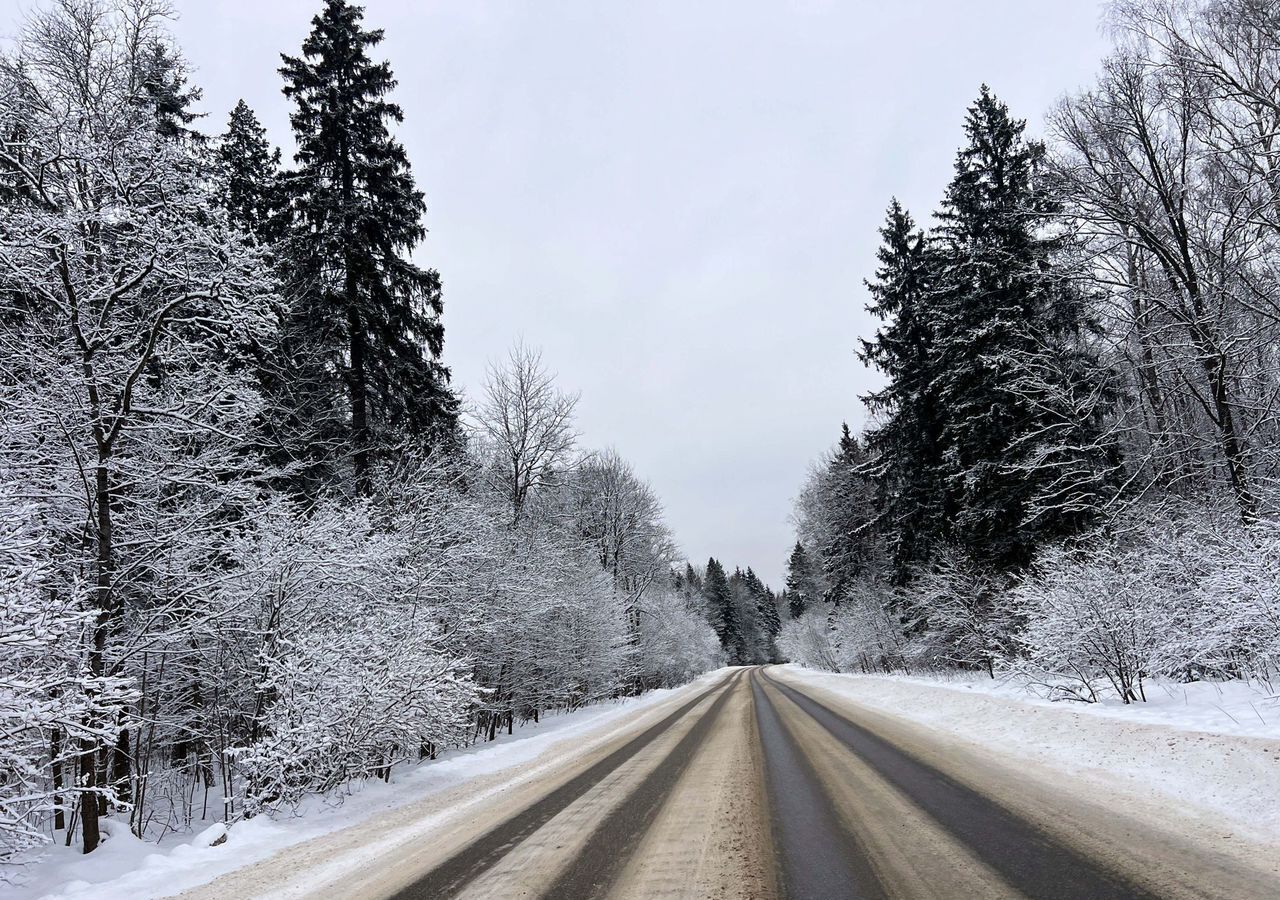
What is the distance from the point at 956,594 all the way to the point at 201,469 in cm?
1853

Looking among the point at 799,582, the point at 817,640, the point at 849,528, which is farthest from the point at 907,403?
the point at 799,582

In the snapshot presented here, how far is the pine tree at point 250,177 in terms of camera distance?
14.5m

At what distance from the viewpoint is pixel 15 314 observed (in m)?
8.19

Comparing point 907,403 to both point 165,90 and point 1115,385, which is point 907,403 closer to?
point 1115,385

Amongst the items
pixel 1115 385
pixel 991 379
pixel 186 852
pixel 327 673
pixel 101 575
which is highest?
pixel 991 379

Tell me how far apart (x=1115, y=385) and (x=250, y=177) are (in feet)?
77.9

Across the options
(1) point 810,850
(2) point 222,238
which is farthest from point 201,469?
(1) point 810,850

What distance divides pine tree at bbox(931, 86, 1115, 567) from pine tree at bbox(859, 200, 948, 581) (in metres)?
1.13

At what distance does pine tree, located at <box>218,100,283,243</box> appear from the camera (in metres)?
14.5

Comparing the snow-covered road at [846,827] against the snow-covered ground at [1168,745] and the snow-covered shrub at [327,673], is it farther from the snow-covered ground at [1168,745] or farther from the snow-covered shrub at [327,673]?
the snow-covered shrub at [327,673]

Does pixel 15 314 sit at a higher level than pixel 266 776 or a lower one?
higher

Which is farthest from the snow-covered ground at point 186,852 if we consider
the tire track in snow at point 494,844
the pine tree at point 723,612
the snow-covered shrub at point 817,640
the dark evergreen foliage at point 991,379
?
the pine tree at point 723,612

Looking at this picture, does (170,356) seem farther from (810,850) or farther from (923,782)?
(923,782)

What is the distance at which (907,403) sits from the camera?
21.4 meters
